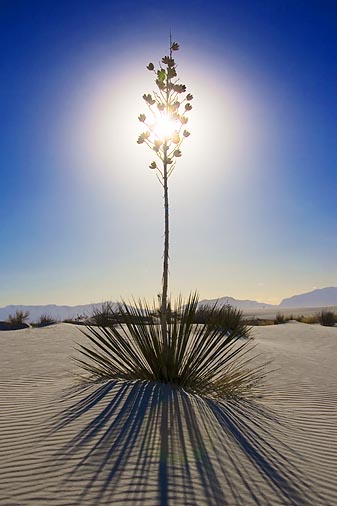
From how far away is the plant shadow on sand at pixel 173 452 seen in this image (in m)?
2.48

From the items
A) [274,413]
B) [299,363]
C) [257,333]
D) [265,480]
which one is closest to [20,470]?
[265,480]

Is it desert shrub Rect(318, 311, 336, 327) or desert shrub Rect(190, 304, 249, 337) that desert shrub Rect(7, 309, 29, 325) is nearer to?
desert shrub Rect(190, 304, 249, 337)

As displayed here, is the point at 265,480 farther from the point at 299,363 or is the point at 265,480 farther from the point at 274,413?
the point at 299,363

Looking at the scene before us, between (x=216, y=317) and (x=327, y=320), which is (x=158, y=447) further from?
(x=327, y=320)

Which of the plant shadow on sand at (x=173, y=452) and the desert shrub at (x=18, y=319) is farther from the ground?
the desert shrub at (x=18, y=319)

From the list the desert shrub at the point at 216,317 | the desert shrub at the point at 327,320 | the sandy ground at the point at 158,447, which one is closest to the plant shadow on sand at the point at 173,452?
the sandy ground at the point at 158,447

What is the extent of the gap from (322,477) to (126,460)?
4.82ft

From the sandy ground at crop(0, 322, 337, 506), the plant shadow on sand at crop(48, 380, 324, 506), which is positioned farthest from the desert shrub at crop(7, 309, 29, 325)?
the plant shadow on sand at crop(48, 380, 324, 506)

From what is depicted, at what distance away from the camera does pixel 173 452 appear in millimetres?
2980

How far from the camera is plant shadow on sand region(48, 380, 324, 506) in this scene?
2482mm

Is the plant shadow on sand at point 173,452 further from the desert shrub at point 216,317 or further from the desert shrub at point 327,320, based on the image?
the desert shrub at point 327,320

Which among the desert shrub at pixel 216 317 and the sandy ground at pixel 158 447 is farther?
the desert shrub at pixel 216 317

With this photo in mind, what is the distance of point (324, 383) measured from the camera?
6.89 metres

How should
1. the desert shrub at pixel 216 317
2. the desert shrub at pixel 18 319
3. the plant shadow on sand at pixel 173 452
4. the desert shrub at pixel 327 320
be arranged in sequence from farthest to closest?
the desert shrub at pixel 327 320 < the desert shrub at pixel 18 319 < the desert shrub at pixel 216 317 < the plant shadow on sand at pixel 173 452
